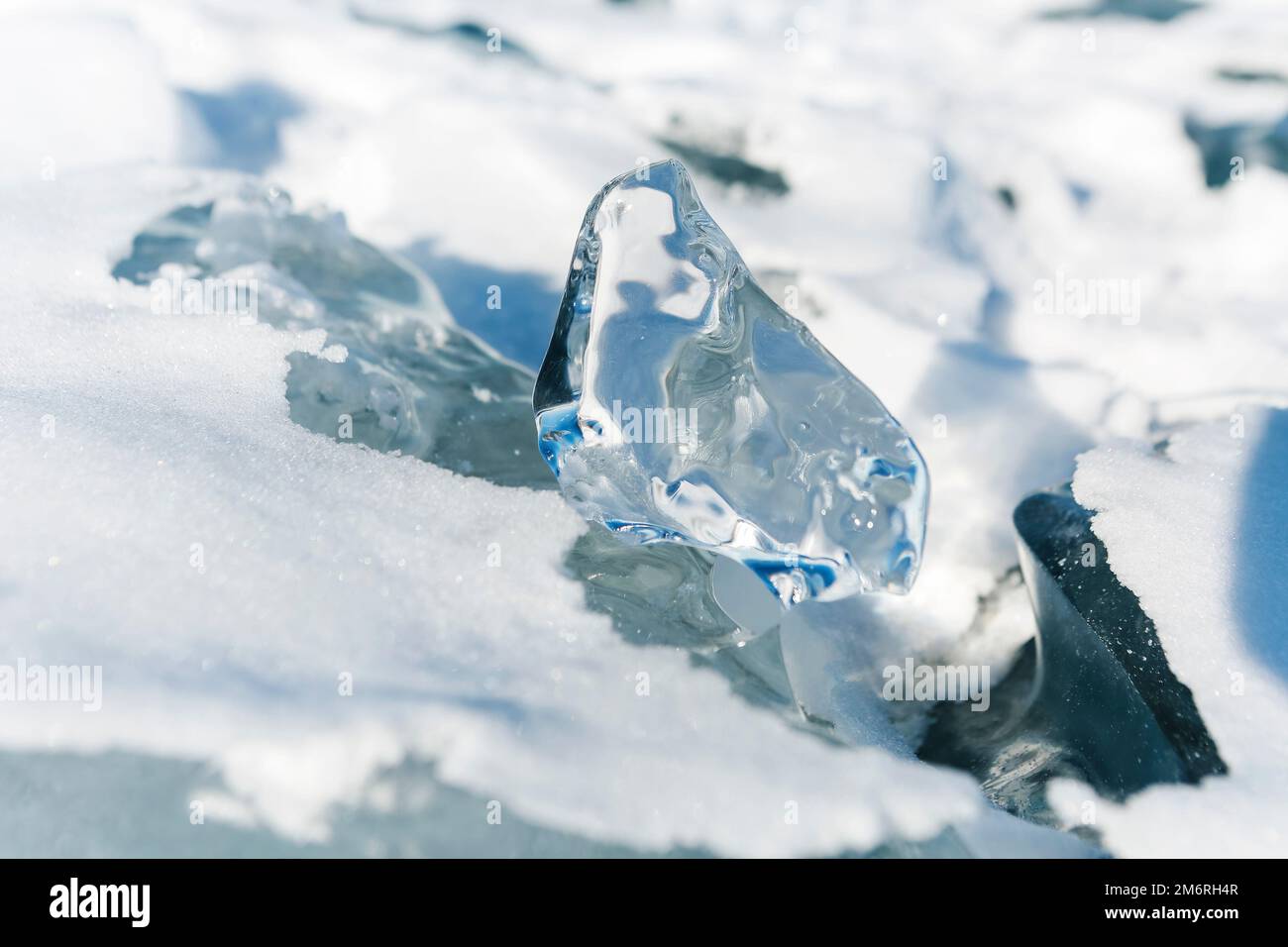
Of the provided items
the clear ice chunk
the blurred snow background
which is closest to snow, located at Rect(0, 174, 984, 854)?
the blurred snow background

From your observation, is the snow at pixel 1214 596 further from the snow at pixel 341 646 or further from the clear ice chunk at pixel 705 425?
the clear ice chunk at pixel 705 425

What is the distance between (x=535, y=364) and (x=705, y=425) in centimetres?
95

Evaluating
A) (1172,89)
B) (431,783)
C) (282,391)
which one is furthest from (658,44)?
(431,783)

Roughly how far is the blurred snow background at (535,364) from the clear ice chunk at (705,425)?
0.18 m

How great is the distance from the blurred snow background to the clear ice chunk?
0.60ft

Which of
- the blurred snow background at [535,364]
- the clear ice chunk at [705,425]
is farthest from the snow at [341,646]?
the clear ice chunk at [705,425]

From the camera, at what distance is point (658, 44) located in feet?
11.8

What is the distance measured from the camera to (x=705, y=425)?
1476mm

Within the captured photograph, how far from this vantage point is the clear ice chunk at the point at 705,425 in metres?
1.43

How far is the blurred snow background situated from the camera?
1143mm

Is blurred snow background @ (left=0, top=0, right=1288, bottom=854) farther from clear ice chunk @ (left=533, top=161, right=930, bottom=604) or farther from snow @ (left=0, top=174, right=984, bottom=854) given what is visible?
clear ice chunk @ (left=533, top=161, right=930, bottom=604)

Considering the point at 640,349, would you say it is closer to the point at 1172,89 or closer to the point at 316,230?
the point at 316,230
